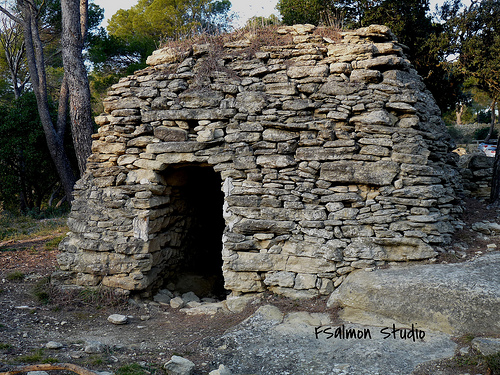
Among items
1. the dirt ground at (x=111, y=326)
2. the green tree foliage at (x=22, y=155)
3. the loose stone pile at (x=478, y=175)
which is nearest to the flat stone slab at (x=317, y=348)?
the dirt ground at (x=111, y=326)

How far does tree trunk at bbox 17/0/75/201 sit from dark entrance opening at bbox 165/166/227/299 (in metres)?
5.00

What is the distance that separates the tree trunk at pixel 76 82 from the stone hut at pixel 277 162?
9.46 feet

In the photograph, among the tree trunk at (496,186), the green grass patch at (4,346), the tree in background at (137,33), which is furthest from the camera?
the tree in background at (137,33)

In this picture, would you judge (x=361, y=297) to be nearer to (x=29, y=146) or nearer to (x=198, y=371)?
(x=198, y=371)

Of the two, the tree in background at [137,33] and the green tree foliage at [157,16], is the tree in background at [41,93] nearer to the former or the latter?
the tree in background at [137,33]

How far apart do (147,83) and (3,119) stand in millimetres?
7595

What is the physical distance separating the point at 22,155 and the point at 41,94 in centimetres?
194

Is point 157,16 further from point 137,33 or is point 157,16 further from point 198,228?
point 198,228

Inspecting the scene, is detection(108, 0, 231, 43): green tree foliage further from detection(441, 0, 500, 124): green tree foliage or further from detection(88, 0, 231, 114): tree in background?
detection(441, 0, 500, 124): green tree foliage

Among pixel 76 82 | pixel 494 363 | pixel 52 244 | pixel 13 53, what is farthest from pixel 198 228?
pixel 13 53

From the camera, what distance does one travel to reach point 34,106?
12.2 metres

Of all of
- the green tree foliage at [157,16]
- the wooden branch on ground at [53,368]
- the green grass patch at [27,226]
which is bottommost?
the wooden branch on ground at [53,368]

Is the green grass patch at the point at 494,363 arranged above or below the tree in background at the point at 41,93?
below

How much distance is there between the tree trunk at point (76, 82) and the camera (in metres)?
9.00
